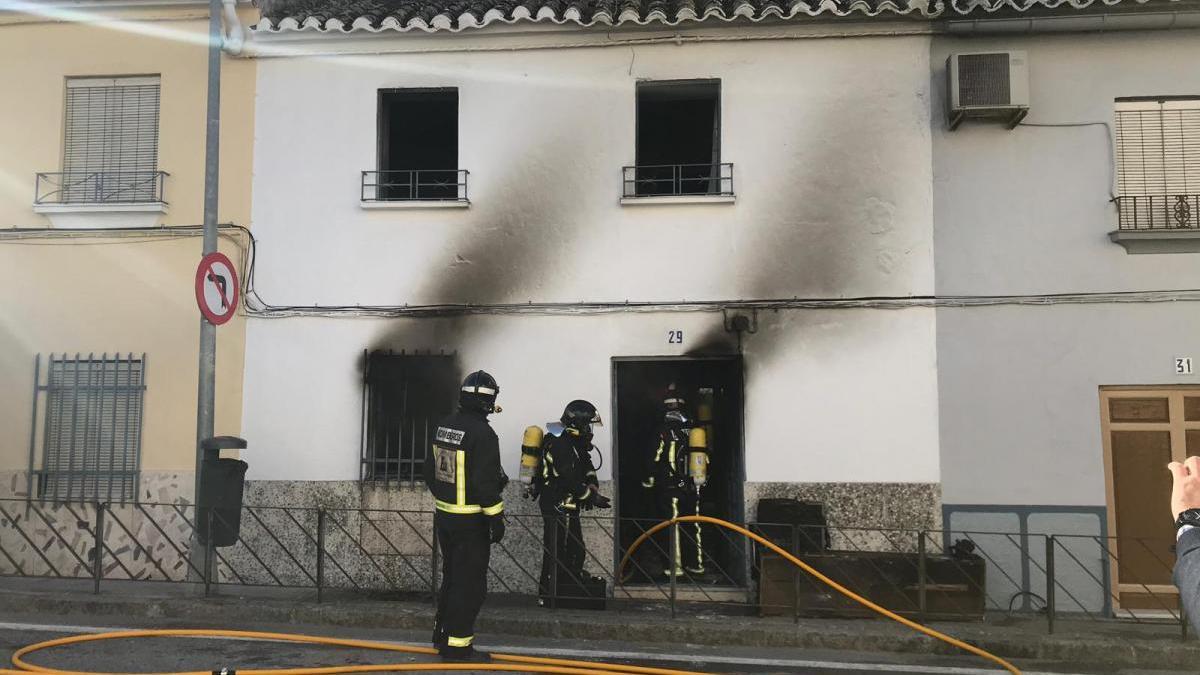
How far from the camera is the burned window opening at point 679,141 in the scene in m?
9.10

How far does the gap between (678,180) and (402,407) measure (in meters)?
3.75

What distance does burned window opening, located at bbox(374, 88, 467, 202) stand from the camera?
367 inches

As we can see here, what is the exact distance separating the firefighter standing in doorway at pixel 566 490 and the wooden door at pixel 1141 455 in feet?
16.5

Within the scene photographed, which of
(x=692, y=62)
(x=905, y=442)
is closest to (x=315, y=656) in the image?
(x=905, y=442)

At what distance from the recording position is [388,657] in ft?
20.5

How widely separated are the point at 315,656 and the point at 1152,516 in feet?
25.5

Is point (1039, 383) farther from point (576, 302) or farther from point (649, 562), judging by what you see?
point (576, 302)

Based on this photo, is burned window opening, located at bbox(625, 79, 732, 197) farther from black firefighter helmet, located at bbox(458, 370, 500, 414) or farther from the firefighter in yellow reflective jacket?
black firefighter helmet, located at bbox(458, 370, 500, 414)

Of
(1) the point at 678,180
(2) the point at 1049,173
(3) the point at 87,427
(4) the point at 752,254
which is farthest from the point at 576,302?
(3) the point at 87,427

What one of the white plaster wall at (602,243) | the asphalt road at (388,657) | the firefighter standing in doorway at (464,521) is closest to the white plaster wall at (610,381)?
the white plaster wall at (602,243)

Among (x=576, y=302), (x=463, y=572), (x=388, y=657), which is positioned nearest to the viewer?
(x=463, y=572)

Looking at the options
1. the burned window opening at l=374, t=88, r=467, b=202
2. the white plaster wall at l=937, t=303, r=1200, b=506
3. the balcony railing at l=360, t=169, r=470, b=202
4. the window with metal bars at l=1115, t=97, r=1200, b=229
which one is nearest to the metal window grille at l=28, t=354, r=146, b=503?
the balcony railing at l=360, t=169, r=470, b=202

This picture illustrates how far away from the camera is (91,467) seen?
9.32 metres

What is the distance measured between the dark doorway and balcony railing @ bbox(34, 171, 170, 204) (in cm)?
553
